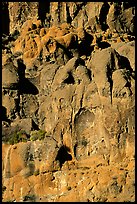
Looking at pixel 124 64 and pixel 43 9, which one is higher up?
→ pixel 43 9

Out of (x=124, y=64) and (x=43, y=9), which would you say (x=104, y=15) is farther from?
(x=124, y=64)

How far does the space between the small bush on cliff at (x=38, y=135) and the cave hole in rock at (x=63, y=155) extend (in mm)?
2072

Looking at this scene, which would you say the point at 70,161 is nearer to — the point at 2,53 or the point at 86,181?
the point at 86,181

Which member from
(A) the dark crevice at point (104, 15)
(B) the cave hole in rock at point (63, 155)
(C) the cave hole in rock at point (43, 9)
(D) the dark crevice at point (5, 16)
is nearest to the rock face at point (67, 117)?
(B) the cave hole in rock at point (63, 155)

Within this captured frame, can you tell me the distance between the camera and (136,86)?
54.5 m

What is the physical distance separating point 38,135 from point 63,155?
3122mm

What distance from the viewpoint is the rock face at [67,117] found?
2039 inches

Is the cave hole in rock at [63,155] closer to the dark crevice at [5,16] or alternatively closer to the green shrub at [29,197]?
the green shrub at [29,197]

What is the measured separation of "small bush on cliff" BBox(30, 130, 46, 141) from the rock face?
124 millimetres

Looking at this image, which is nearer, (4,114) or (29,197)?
(29,197)

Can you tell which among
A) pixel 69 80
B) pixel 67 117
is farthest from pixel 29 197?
pixel 69 80

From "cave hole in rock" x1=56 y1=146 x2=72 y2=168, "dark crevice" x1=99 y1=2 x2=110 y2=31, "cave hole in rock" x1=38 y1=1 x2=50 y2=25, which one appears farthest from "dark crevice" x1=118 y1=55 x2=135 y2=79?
"cave hole in rock" x1=38 y1=1 x2=50 y2=25

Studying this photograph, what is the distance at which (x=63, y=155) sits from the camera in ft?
177

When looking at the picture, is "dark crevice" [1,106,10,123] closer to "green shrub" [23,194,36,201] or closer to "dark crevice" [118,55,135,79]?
"green shrub" [23,194,36,201]
